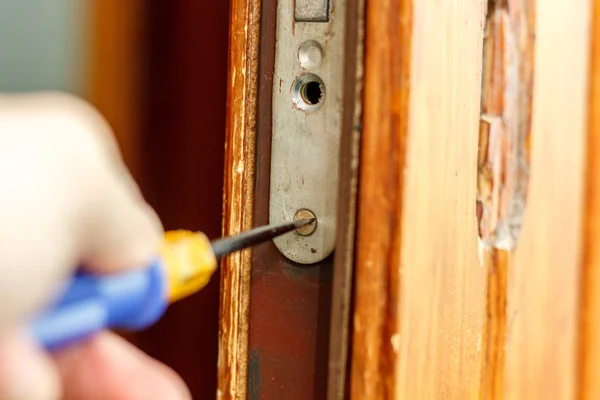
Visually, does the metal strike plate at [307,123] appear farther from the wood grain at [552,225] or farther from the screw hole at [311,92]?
the wood grain at [552,225]

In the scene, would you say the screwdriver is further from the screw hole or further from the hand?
the screw hole

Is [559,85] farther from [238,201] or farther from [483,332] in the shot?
[238,201]

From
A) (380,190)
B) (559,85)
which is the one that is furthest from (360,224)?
(559,85)

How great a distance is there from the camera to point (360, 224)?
35cm

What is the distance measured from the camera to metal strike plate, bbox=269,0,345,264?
377 millimetres

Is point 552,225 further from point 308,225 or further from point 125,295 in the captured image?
point 125,295

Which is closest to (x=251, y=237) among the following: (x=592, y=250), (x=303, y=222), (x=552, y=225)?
(x=303, y=222)

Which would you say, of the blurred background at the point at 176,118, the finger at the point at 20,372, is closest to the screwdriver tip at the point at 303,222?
the blurred background at the point at 176,118

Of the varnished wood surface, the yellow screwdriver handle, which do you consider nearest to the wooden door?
the varnished wood surface

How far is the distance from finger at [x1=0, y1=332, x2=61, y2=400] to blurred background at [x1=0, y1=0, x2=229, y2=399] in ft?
0.84

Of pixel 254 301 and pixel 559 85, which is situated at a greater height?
pixel 559 85

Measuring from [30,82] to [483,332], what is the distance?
1.07 feet

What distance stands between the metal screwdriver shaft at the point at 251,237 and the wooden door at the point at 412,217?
25mm

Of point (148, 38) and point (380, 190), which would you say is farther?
point (148, 38)
